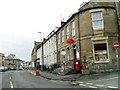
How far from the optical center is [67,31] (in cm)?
3312

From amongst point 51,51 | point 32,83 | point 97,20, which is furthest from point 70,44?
point 51,51

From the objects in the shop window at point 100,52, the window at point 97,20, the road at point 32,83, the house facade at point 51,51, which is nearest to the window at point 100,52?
the shop window at point 100,52

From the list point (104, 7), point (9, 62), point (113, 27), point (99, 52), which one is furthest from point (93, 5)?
point (9, 62)

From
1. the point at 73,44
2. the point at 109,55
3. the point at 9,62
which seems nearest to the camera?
the point at 109,55

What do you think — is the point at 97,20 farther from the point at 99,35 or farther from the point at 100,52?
the point at 100,52

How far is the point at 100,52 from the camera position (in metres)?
26.2

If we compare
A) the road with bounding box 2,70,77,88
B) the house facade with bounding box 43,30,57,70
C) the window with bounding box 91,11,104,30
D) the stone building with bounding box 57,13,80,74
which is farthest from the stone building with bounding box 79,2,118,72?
the house facade with bounding box 43,30,57,70

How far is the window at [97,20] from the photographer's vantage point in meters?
26.7

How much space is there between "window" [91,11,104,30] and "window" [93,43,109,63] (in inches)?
78.2

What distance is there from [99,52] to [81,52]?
2182 millimetres

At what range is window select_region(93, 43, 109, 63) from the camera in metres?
25.9

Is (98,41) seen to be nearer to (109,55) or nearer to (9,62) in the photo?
(109,55)

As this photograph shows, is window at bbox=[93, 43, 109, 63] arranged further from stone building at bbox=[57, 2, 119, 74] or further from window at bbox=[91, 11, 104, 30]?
window at bbox=[91, 11, 104, 30]

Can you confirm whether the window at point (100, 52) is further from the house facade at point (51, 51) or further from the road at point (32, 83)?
the house facade at point (51, 51)
